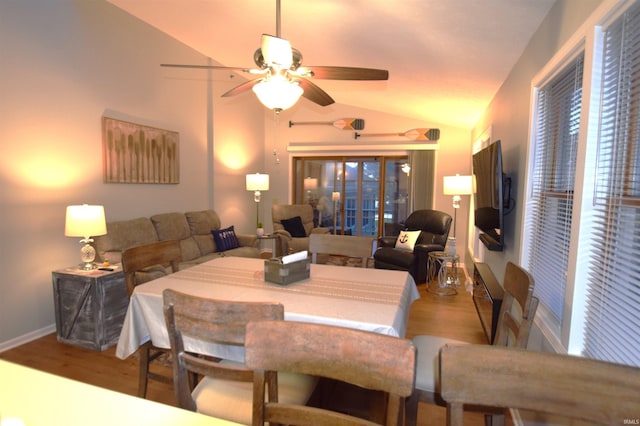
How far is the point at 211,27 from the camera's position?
12.6 feet

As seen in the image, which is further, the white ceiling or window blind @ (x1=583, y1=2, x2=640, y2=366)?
the white ceiling

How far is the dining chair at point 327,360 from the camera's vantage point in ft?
2.79

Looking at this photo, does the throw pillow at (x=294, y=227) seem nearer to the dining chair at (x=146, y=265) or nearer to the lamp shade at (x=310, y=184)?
the lamp shade at (x=310, y=184)

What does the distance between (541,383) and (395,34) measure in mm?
2703

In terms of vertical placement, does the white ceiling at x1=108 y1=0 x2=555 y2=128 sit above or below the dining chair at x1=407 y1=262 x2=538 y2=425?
above

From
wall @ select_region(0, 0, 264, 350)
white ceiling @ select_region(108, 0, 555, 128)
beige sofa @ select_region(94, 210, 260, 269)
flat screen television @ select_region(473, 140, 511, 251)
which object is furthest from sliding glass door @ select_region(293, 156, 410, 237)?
flat screen television @ select_region(473, 140, 511, 251)

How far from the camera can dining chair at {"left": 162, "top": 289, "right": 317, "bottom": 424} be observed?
1.17 metres

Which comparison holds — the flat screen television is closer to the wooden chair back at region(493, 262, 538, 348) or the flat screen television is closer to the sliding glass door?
the wooden chair back at region(493, 262, 538, 348)

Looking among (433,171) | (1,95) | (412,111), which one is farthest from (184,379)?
(433,171)

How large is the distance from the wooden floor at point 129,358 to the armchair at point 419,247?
2.66 feet

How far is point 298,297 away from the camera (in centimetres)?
172

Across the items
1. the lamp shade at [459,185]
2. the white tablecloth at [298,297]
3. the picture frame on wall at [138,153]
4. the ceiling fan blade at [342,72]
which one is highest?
the ceiling fan blade at [342,72]

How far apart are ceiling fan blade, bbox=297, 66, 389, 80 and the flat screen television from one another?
99cm

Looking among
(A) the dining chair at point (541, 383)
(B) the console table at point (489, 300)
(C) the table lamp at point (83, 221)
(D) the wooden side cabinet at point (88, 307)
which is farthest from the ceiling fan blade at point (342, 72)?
(D) the wooden side cabinet at point (88, 307)
